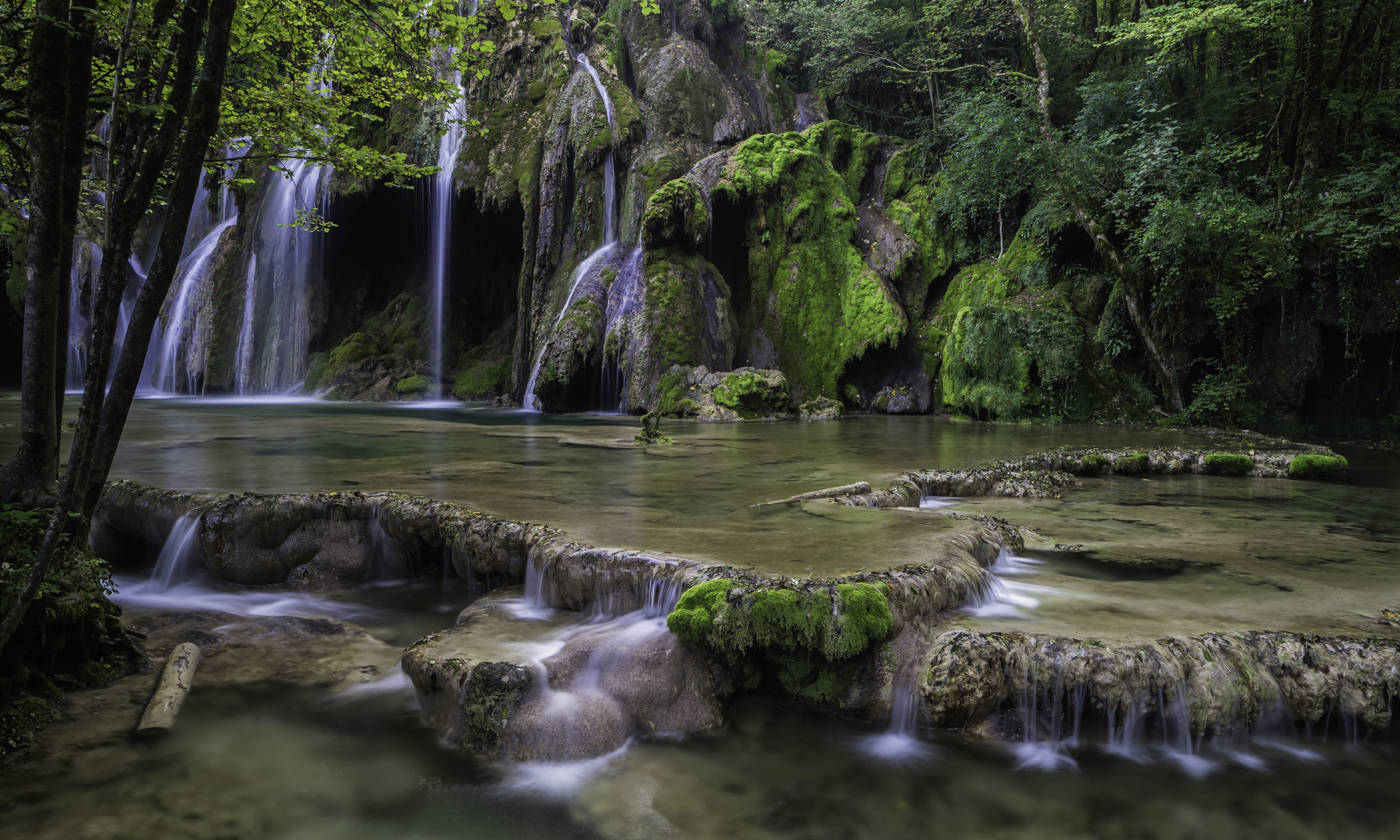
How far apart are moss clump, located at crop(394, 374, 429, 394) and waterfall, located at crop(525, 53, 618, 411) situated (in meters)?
6.69

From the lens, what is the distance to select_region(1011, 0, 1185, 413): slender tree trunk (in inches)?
568

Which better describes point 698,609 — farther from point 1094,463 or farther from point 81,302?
point 81,302

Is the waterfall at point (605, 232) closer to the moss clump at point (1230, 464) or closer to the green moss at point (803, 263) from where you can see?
the green moss at point (803, 263)

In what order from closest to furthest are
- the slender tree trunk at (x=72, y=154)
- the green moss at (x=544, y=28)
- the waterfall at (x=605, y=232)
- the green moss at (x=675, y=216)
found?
1. the slender tree trunk at (x=72, y=154)
2. the green moss at (x=675, y=216)
3. the waterfall at (x=605, y=232)
4. the green moss at (x=544, y=28)

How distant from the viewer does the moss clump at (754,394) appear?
57.8ft

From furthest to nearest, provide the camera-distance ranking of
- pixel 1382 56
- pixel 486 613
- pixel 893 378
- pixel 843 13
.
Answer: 1. pixel 843 13
2. pixel 893 378
3. pixel 1382 56
4. pixel 486 613

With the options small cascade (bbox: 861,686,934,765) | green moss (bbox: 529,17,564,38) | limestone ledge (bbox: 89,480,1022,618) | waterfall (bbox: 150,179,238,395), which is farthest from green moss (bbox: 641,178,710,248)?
waterfall (bbox: 150,179,238,395)

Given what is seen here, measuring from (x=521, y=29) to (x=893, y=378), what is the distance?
19.6 metres

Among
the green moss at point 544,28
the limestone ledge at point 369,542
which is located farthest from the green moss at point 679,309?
the limestone ledge at point 369,542

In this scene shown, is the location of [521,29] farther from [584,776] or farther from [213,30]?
[584,776]

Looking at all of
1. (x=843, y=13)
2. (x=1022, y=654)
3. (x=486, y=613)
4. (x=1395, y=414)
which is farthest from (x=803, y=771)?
(x=843, y=13)

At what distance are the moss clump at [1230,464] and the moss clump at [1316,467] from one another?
17.2 inches

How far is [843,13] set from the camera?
77.6 ft

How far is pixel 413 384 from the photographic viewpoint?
91.9 feet
